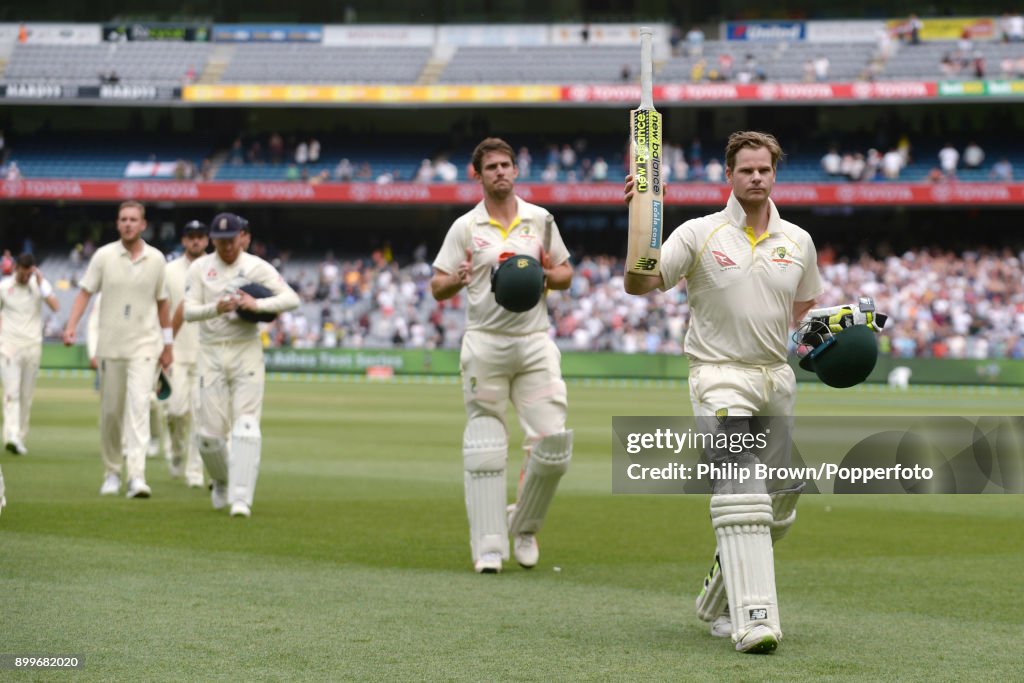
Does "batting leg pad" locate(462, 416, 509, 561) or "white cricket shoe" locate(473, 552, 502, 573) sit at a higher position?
"batting leg pad" locate(462, 416, 509, 561)

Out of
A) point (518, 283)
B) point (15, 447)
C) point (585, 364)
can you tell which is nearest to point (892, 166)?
point (585, 364)

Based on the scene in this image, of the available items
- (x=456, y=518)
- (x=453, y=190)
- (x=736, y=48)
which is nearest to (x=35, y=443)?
(x=456, y=518)

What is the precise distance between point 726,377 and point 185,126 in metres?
53.8

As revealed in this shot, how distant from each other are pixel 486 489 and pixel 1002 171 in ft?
151

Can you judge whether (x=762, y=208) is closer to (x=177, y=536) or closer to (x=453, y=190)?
(x=177, y=536)

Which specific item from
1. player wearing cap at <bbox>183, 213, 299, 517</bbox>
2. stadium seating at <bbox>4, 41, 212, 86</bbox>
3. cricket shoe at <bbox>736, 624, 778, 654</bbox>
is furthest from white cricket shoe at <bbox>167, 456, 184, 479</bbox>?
stadium seating at <bbox>4, 41, 212, 86</bbox>

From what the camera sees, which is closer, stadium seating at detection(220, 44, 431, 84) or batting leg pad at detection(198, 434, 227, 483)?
batting leg pad at detection(198, 434, 227, 483)

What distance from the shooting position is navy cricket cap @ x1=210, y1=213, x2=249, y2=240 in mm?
12055

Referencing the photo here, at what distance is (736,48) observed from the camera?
56531 mm

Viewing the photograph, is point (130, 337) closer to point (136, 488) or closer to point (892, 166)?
point (136, 488)

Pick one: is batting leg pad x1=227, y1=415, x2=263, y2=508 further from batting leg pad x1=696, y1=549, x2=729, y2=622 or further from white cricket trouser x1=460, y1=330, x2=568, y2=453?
batting leg pad x1=696, y1=549, x2=729, y2=622

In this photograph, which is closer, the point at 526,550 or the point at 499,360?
the point at 499,360

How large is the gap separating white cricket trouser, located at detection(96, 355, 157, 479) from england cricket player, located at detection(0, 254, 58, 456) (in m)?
5.39

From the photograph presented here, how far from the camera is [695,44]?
56.8 m
